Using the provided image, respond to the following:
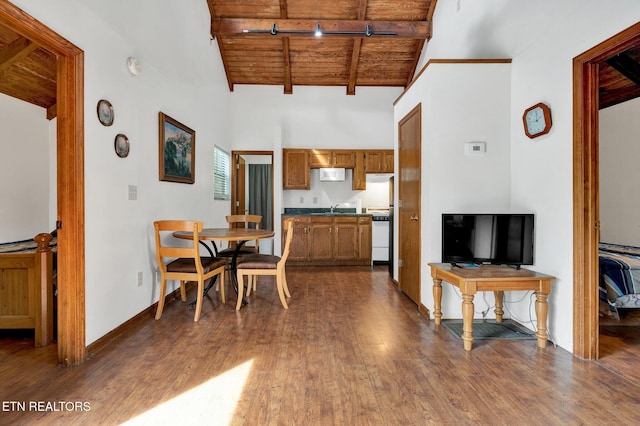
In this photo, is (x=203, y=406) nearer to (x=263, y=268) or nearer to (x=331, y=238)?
(x=263, y=268)

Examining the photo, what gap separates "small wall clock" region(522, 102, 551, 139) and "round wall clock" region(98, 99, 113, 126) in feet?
10.9

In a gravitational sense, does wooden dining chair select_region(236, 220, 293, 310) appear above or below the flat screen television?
below

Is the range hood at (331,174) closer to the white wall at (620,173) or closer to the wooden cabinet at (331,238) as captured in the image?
the wooden cabinet at (331,238)

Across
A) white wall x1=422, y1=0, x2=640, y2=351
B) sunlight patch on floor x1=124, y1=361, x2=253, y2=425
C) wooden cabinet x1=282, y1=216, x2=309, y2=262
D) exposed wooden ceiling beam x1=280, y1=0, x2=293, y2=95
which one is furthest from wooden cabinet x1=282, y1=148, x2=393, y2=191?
sunlight patch on floor x1=124, y1=361, x2=253, y2=425

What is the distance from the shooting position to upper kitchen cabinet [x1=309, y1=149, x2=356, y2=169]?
614 centimetres

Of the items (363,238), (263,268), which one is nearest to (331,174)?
(363,238)

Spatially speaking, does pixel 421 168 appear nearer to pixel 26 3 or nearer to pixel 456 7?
pixel 456 7

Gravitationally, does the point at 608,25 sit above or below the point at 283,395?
above

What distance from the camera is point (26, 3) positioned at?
1783 mm

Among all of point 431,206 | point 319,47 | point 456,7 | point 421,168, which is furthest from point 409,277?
point 319,47

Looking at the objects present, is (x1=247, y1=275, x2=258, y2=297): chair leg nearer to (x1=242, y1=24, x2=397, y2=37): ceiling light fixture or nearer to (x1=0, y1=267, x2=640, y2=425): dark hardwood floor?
(x1=0, y1=267, x2=640, y2=425): dark hardwood floor

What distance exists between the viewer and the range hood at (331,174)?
618 cm

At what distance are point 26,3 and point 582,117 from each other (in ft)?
11.3

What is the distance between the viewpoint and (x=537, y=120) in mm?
2600
